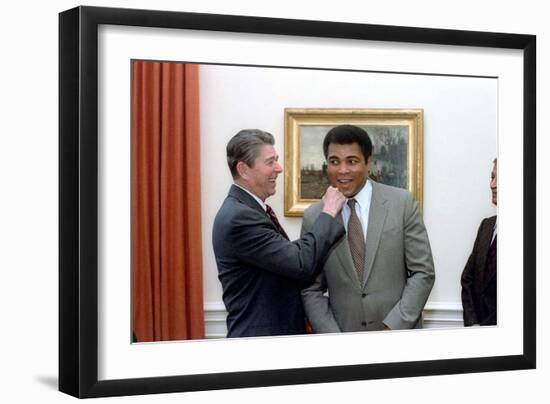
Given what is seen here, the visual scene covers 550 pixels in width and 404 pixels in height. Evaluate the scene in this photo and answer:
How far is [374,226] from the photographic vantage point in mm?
4395

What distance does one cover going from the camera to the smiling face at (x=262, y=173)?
421 cm

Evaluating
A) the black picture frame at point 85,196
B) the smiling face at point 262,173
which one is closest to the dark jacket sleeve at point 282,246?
the smiling face at point 262,173

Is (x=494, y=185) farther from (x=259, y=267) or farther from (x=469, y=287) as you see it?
(x=259, y=267)

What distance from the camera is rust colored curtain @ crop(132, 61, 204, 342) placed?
13.3ft

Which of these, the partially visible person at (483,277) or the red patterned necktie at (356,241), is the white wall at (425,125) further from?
the red patterned necktie at (356,241)

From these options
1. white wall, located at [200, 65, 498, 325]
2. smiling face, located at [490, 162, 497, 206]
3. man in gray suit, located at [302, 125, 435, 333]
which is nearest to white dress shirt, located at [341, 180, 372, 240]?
man in gray suit, located at [302, 125, 435, 333]

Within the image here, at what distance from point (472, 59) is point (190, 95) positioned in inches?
45.9

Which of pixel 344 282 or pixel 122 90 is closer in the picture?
pixel 122 90

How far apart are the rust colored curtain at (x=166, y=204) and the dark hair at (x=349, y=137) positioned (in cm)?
51

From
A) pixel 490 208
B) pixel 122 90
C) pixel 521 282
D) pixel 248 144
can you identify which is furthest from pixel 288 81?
pixel 521 282

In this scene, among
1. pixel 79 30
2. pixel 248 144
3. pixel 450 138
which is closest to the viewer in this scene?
pixel 79 30

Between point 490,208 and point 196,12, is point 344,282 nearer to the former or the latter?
point 490,208

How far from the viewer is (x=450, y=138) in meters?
4.51

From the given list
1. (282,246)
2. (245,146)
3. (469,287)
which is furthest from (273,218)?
(469,287)
